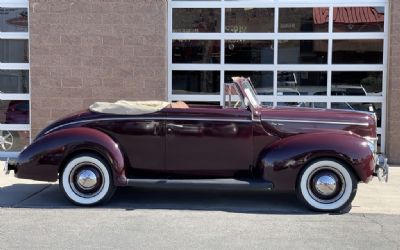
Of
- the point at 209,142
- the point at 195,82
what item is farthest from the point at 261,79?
the point at 209,142

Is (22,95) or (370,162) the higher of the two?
(22,95)

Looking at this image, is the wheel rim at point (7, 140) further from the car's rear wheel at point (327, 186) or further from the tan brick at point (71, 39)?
the car's rear wheel at point (327, 186)

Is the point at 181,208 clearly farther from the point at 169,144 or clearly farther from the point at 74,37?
the point at 74,37

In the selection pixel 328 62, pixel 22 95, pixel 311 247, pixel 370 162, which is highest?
pixel 328 62

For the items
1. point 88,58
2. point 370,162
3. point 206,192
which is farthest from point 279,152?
point 88,58

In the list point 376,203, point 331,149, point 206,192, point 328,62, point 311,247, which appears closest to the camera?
point 311,247

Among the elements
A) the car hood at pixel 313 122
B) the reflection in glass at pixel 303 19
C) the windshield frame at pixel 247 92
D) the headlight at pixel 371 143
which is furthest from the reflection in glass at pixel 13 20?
the headlight at pixel 371 143

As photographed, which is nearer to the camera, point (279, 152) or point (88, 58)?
point (279, 152)

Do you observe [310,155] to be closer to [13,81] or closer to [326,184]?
[326,184]

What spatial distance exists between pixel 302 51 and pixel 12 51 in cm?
592

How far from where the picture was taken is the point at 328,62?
1127 centimetres

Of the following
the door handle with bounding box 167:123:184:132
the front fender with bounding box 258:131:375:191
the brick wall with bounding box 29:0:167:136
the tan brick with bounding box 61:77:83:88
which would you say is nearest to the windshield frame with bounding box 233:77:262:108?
the front fender with bounding box 258:131:375:191

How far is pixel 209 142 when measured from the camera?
7410 mm

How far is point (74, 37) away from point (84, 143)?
461 centimetres
